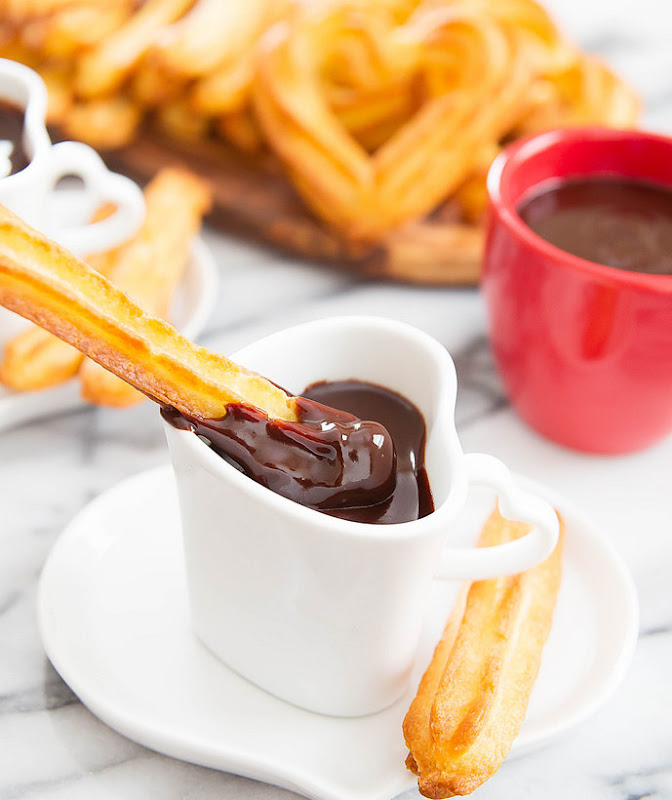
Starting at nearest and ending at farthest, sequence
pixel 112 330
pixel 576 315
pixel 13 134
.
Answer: pixel 112 330
pixel 576 315
pixel 13 134

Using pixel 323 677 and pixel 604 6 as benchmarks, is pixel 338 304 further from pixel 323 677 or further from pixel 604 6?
pixel 604 6

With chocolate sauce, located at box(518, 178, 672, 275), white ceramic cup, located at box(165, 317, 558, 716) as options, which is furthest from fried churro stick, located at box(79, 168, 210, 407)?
chocolate sauce, located at box(518, 178, 672, 275)

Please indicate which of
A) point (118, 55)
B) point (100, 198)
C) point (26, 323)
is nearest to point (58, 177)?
point (100, 198)

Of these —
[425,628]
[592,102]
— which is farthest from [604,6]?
[425,628]

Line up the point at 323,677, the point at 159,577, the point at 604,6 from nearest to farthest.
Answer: the point at 323,677, the point at 159,577, the point at 604,6

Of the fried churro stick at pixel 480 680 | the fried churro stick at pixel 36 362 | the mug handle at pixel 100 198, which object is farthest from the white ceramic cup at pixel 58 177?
the fried churro stick at pixel 480 680

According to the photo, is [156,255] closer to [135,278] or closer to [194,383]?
[135,278]

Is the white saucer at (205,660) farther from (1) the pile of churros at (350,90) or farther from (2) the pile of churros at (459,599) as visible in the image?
(1) the pile of churros at (350,90)
